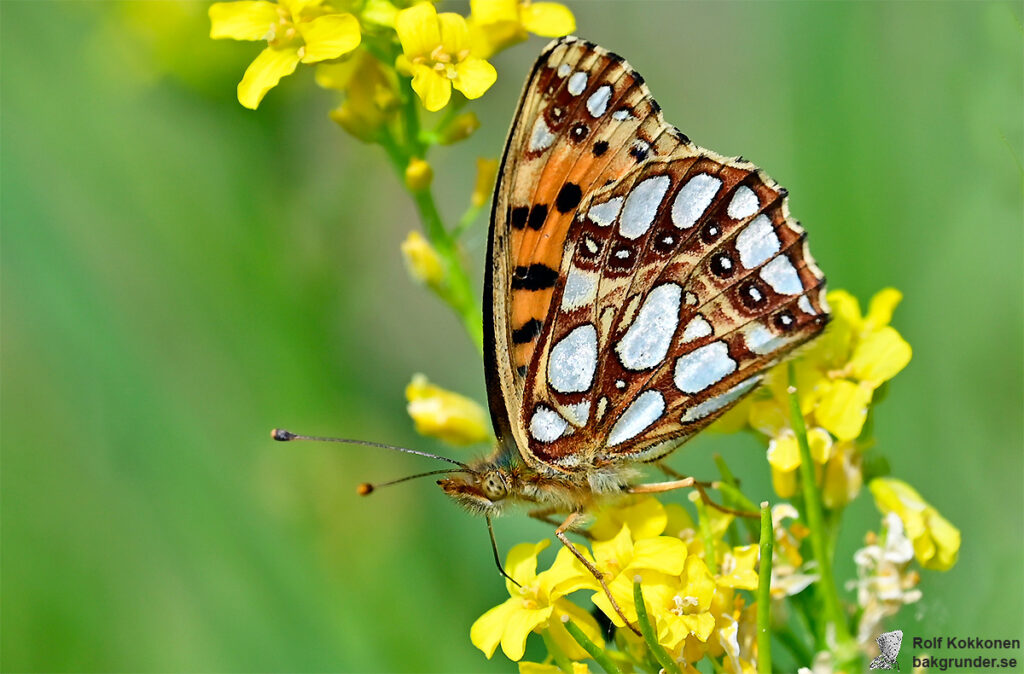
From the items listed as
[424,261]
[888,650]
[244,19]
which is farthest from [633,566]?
[244,19]

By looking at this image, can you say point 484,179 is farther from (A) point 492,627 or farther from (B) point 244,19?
(A) point 492,627

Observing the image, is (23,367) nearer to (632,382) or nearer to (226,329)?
(226,329)

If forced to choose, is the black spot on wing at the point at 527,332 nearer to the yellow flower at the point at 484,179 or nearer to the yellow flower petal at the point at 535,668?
the yellow flower at the point at 484,179

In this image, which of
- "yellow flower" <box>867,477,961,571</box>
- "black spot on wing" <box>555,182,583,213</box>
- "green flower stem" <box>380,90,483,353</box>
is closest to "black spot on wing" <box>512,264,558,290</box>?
"black spot on wing" <box>555,182,583,213</box>

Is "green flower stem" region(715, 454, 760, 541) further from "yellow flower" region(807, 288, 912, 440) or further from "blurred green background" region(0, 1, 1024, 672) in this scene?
"blurred green background" region(0, 1, 1024, 672)

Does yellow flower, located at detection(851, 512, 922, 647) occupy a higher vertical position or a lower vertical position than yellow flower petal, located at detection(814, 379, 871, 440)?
lower

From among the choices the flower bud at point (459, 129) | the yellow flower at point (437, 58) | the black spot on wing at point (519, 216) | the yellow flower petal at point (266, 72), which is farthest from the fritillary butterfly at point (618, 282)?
the yellow flower petal at point (266, 72)

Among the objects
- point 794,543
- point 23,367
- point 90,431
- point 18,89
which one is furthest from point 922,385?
point 23,367

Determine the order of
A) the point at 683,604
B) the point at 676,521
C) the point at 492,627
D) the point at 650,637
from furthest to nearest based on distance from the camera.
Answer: the point at 676,521 → the point at 492,627 → the point at 683,604 → the point at 650,637
